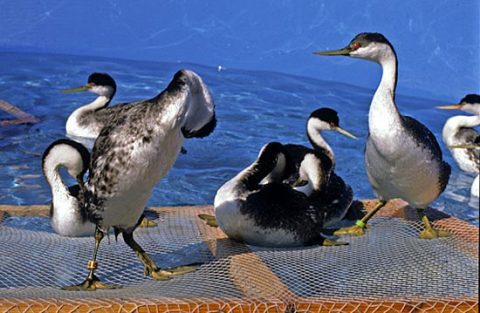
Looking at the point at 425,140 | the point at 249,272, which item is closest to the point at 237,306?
the point at 249,272

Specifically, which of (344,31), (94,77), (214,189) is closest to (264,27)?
(344,31)

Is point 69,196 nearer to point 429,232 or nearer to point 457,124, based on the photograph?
point 429,232

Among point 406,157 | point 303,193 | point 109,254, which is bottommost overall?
point 109,254

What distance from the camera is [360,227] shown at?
189 inches

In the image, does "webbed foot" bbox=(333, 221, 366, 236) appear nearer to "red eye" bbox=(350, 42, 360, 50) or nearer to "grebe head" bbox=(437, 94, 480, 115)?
"red eye" bbox=(350, 42, 360, 50)

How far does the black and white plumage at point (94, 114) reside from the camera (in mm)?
8516

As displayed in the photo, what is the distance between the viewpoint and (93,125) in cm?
855

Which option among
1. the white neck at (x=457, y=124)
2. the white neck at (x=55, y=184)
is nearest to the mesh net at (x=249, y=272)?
the white neck at (x=55, y=184)

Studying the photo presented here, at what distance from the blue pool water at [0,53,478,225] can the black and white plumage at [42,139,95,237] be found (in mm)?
2366

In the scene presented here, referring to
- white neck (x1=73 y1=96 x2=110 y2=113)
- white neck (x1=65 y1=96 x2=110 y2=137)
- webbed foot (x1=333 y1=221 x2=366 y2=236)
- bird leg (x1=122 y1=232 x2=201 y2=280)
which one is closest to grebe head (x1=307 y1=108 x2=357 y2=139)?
webbed foot (x1=333 y1=221 x2=366 y2=236)

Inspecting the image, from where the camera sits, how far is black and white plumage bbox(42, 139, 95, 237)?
4.57 meters

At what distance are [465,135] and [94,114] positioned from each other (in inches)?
165

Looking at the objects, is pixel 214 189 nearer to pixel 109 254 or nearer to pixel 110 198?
pixel 109 254

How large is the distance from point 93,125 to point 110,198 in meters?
5.21
